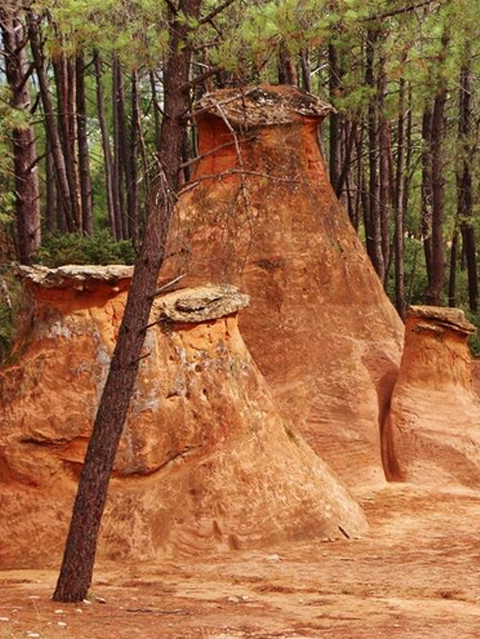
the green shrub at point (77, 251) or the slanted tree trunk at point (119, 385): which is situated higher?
the green shrub at point (77, 251)

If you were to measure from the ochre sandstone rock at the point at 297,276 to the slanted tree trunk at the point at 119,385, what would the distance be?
6.33 meters

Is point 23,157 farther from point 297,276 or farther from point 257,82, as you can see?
point 257,82

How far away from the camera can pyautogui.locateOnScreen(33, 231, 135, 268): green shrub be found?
19.8 metres

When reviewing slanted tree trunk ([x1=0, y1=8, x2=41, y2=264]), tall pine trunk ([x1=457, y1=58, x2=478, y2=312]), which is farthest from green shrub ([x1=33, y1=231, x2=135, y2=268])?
tall pine trunk ([x1=457, y1=58, x2=478, y2=312])

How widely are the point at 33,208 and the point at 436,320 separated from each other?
6.90m

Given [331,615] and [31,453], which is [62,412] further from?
[331,615]

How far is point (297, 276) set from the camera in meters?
17.0

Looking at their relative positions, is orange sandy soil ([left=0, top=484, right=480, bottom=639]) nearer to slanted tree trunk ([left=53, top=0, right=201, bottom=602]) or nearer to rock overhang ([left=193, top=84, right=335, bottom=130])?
slanted tree trunk ([left=53, top=0, right=201, bottom=602])

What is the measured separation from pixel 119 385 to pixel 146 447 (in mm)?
3290

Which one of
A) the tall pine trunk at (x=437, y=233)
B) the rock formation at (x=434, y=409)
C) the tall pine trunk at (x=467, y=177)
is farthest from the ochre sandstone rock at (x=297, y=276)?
the tall pine trunk at (x=467, y=177)

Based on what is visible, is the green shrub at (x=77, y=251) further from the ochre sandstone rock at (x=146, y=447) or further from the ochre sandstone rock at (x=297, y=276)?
the ochre sandstone rock at (x=146, y=447)

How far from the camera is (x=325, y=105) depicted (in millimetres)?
17375

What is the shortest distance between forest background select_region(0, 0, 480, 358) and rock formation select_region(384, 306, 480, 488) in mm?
3531

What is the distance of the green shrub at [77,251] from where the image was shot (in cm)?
1984
